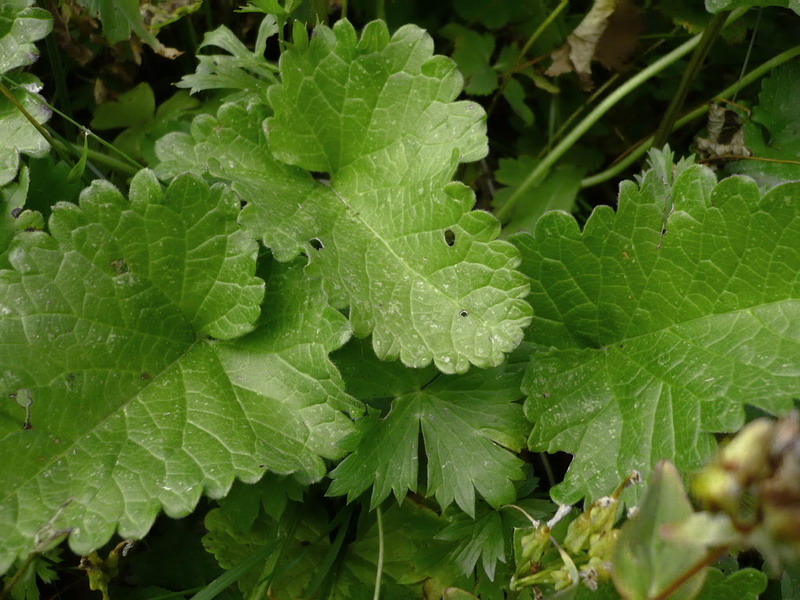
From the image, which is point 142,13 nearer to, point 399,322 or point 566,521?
point 399,322

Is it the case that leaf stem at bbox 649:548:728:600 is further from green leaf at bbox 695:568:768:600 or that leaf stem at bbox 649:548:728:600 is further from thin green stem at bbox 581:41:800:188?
thin green stem at bbox 581:41:800:188

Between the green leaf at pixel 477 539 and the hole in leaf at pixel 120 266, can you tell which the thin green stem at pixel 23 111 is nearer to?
the hole in leaf at pixel 120 266

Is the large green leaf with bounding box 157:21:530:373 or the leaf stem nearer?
the leaf stem

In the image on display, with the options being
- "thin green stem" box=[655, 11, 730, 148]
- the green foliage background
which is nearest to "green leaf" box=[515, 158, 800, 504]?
the green foliage background

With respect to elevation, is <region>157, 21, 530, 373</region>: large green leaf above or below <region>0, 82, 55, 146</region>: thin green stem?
above

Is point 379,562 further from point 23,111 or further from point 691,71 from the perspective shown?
point 691,71

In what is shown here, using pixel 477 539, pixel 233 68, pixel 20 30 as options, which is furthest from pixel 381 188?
pixel 20 30

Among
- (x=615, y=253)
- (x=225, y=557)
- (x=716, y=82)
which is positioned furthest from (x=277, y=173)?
(x=716, y=82)
